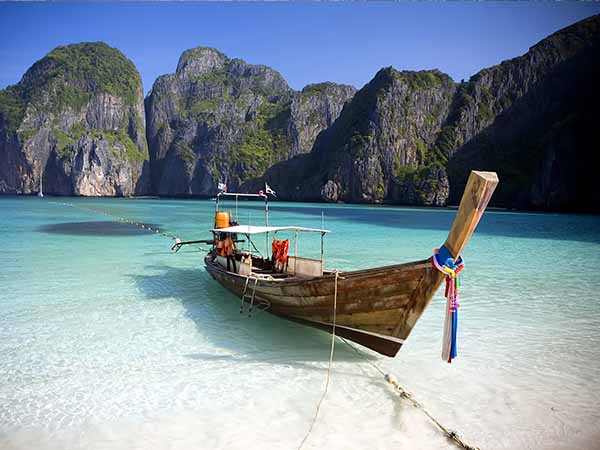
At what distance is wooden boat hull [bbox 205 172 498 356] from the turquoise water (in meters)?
0.62

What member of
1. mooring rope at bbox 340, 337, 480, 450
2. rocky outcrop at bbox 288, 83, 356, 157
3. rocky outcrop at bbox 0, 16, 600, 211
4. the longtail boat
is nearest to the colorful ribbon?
the longtail boat

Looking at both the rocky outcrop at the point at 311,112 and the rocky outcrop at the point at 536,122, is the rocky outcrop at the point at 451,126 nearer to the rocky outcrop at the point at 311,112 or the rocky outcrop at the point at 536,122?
Result: the rocky outcrop at the point at 536,122

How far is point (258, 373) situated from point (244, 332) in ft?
7.15

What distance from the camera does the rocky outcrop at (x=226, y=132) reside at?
159375 millimetres

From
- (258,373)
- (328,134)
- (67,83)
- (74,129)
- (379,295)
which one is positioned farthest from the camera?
(67,83)

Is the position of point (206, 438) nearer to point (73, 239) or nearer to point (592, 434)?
point (592, 434)

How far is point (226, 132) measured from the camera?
165125mm

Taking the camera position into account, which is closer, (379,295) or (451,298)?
(451,298)

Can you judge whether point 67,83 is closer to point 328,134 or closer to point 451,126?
point 328,134

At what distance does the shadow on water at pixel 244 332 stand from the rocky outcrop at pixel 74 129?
155539 mm

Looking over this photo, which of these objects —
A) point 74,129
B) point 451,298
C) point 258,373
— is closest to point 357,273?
point 451,298

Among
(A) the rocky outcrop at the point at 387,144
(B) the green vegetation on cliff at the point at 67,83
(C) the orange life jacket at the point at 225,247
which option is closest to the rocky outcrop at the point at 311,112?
(A) the rocky outcrop at the point at 387,144

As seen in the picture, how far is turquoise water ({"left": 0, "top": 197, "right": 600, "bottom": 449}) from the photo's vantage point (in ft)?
19.2

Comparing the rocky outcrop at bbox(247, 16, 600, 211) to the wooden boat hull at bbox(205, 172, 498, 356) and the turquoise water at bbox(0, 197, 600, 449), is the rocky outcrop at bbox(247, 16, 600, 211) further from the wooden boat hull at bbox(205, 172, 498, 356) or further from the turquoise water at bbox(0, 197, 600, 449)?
the wooden boat hull at bbox(205, 172, 498, 356)
